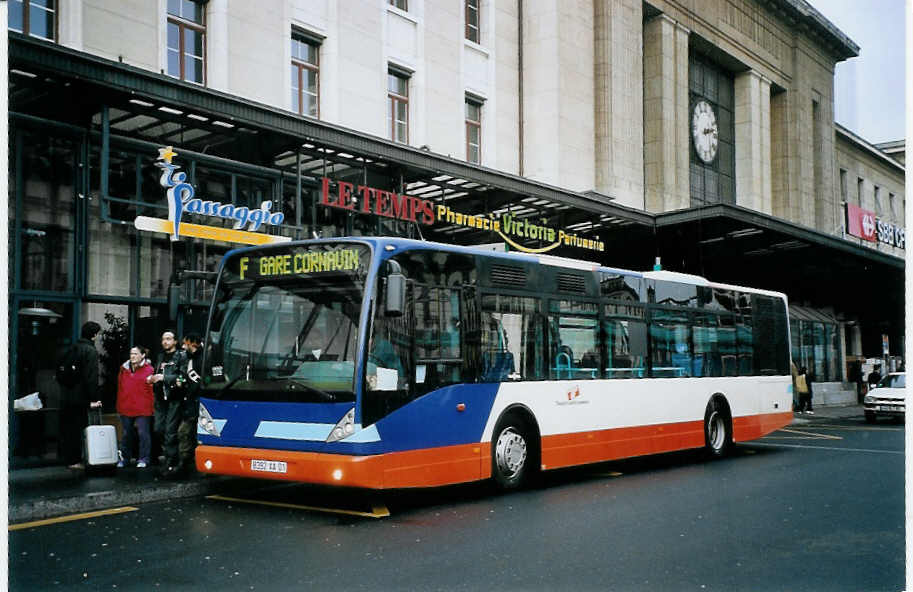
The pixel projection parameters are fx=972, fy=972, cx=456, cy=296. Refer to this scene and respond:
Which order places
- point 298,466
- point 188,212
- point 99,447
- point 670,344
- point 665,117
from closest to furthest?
point 298,466
point 99,447
point 670,344
point 188,212
point 665,117

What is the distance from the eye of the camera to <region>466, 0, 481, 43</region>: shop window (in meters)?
24.4

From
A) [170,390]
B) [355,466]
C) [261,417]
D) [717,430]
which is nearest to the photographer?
[355,466]

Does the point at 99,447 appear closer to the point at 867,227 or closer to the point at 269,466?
the point at 269,466

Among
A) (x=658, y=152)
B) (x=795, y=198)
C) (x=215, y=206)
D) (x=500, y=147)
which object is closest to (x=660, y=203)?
(x=658, y=152)

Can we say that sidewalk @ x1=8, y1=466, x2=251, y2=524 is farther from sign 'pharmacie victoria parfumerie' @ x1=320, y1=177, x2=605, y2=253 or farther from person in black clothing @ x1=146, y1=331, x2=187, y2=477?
sign 'pharmacie victoria parfumerie' @ x1=320, y1=177, x2=605, y2=253

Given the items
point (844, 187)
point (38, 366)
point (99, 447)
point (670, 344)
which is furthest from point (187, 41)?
point (844, 187)

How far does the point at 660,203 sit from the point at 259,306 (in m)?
23.8

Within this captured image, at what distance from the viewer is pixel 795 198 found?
1599 inches

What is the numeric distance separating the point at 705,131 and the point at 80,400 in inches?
1163

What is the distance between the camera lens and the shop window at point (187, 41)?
16.6m

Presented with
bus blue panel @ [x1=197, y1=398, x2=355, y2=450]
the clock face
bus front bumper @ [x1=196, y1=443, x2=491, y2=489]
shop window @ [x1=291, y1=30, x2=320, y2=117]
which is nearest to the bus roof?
bus blue panel @ [x1=197, y1=398, x2=355, y2=450]

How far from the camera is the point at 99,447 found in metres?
11.4

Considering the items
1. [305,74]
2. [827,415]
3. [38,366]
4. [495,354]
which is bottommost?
[827,415]

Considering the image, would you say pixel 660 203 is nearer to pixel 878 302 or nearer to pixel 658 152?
pixel 658 152
